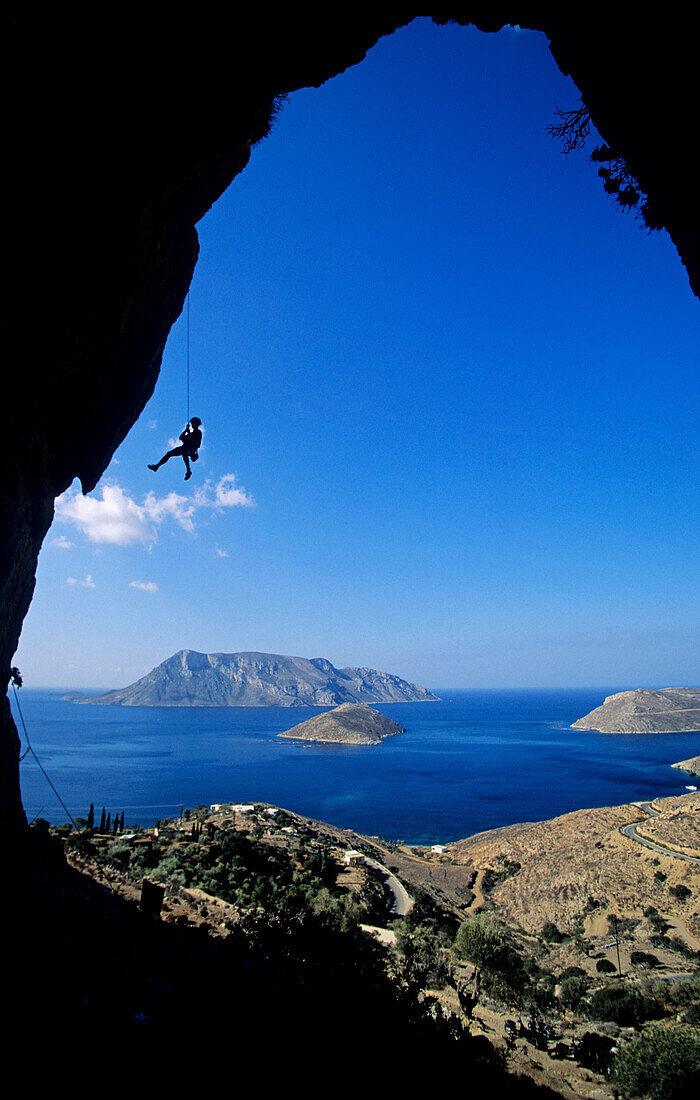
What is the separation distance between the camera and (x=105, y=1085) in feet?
21.1

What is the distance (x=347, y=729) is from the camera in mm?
178750

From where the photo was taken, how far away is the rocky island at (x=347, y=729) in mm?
172125

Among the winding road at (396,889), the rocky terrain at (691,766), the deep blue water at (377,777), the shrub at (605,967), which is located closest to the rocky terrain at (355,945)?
the shrub at (605,967)

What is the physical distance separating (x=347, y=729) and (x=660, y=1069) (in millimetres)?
176751

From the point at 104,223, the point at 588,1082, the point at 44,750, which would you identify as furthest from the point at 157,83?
the point at 44,750

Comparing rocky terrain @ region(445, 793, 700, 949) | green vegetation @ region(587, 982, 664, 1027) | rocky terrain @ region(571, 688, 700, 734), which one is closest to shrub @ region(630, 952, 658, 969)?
rocky terrain @ region(445, 793, 700, 949)

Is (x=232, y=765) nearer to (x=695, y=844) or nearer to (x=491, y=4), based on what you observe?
(x=695, y=844)

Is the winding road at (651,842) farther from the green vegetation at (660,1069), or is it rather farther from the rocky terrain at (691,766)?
the rocky terrain at (691,766)

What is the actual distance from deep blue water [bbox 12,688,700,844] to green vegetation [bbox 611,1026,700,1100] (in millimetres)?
56842

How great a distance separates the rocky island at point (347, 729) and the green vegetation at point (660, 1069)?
161954mm

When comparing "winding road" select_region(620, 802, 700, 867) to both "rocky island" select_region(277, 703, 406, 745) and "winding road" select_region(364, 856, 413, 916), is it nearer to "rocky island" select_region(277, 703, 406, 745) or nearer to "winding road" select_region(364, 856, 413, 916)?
"winding road" select_region(364, 856, 413, 916)

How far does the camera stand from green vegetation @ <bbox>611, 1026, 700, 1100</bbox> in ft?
36.7

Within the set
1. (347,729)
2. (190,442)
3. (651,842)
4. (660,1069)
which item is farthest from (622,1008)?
(347,729)

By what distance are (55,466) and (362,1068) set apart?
685 inches
